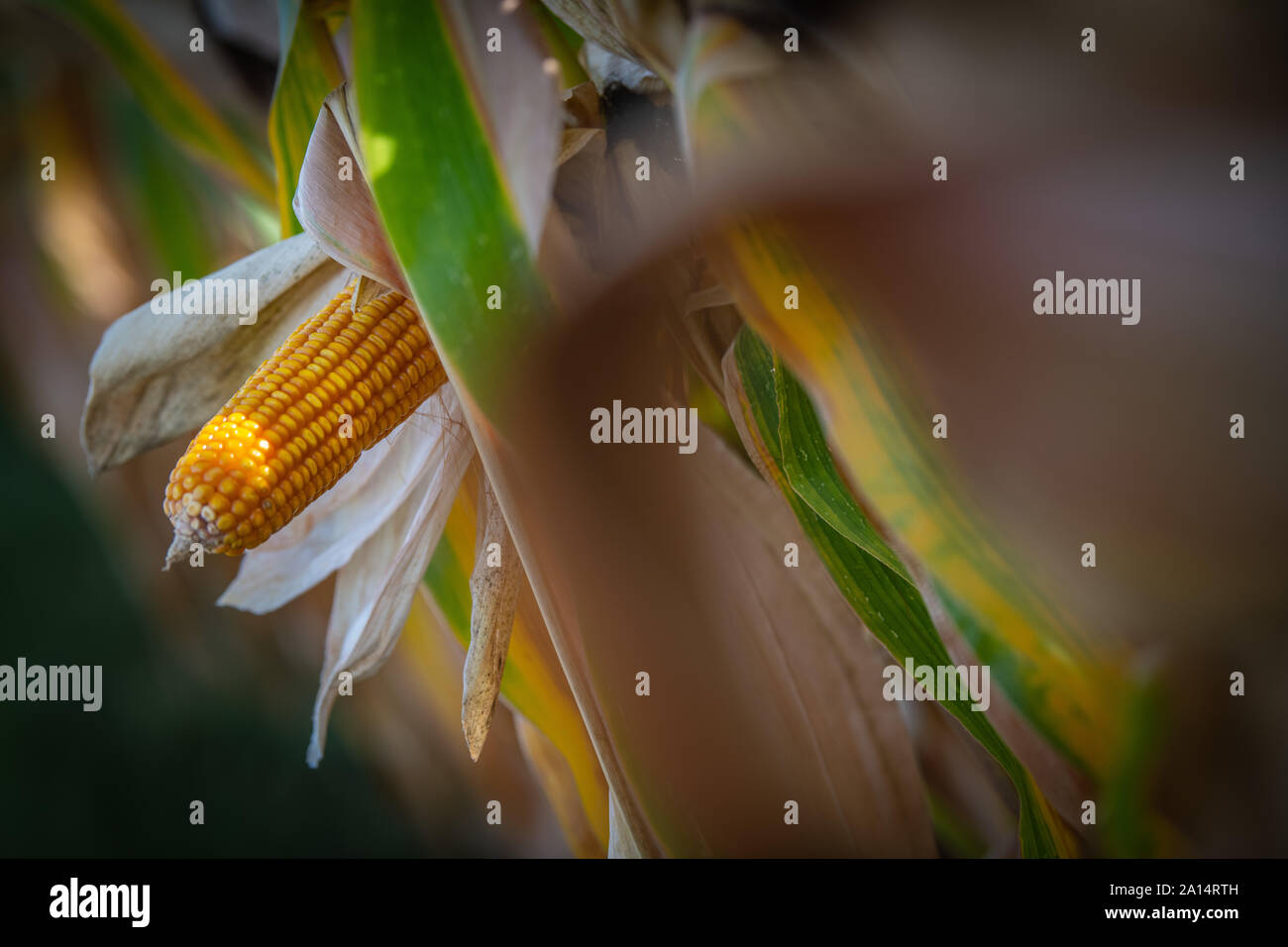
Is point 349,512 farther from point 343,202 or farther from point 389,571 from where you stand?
point 343,202

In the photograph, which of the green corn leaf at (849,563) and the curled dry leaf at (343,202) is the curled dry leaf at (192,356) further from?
the green corn leaf at (849,563)

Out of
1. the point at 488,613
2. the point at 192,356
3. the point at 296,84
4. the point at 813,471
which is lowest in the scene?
the point at 488,613

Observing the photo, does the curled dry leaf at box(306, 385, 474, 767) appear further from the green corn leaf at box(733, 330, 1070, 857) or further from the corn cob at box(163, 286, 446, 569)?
→ the green corn leaf at box(733, 330, 1070, 857)

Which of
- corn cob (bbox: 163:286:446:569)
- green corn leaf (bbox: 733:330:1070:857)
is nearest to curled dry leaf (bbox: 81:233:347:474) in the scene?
corn cob (bbox: 163:286:446:569)

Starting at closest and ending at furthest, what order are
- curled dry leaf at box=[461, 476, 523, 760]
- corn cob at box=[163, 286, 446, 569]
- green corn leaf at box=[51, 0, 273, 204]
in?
1. corn cob at box=[163, 286, 446, 569]
2. curled dry leaf at box=[461, 476, 523, 760]
3. green corn leaf at box=[51, 0, 273, 204]

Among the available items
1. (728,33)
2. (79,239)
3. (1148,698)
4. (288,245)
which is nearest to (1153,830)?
(1148,698)

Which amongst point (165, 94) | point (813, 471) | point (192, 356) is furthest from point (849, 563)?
point (165, 94)
